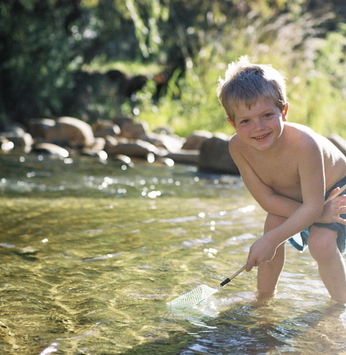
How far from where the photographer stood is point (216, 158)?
759 cm

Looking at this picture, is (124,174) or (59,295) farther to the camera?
(124,174)

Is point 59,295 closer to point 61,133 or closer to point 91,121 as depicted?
point 61,133

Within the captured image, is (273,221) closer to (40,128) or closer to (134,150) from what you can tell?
(134,150)

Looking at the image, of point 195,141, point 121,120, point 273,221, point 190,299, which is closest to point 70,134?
point 121,120

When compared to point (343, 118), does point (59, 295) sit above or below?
below

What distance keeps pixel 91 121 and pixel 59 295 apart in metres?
10.1

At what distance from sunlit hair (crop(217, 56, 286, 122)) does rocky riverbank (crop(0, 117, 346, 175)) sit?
475cm

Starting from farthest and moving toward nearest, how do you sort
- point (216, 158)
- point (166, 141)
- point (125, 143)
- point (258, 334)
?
point (166, 141), point (125, 143), point (216, 158), point (258, 334)

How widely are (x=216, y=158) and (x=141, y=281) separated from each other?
4.83 metres

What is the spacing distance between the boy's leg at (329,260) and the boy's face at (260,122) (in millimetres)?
455

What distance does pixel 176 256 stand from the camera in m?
3.34

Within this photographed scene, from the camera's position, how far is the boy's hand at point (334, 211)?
8.46 ft

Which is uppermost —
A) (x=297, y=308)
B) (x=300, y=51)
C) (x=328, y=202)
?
(x=300, y=51)

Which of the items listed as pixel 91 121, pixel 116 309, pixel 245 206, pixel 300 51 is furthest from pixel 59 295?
pixel 91 121
